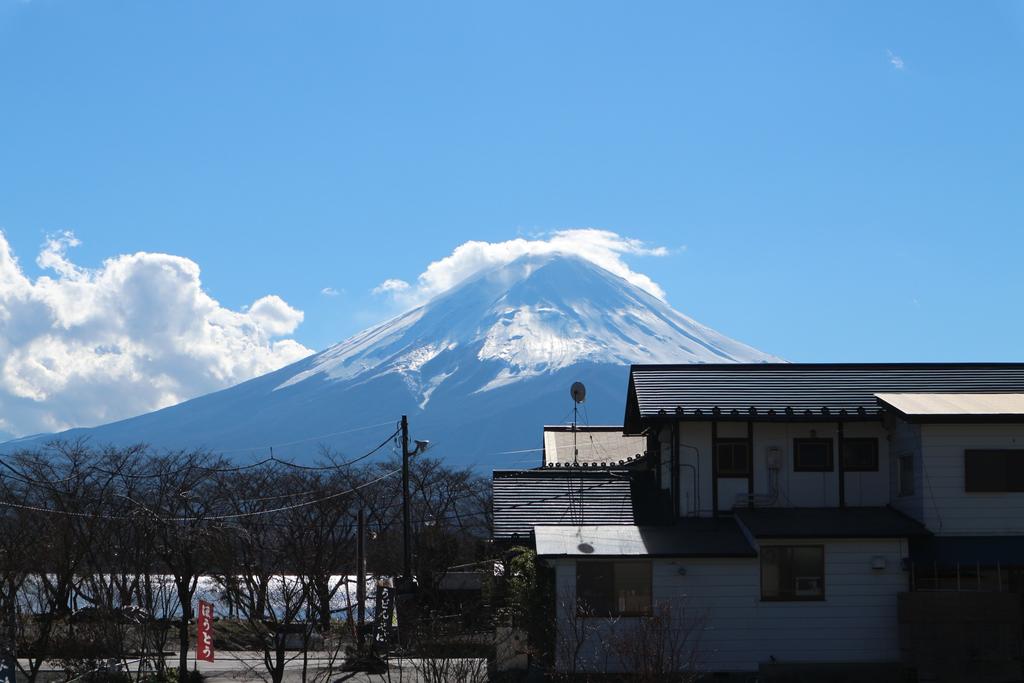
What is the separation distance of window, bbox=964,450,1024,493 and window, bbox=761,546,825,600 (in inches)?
Result: 145

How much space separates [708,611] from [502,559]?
528 cm

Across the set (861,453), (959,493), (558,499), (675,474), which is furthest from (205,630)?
(959,493)

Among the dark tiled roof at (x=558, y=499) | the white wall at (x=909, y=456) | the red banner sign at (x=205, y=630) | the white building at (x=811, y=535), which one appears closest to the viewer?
the red banner sign at (x=205, y=630)

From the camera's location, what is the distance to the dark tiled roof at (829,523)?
86.2ft

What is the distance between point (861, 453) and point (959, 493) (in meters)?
2.71

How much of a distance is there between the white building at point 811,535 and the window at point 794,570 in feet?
0.10

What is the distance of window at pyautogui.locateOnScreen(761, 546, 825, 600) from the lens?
86.8 feet

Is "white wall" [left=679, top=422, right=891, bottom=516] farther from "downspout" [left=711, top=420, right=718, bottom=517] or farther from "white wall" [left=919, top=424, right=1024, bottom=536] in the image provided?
"white wall" [left=919, top=424, right=1024, bottom=536]

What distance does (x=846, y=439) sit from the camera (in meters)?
28.8

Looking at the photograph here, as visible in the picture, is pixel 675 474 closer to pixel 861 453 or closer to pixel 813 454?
pixel 813 454

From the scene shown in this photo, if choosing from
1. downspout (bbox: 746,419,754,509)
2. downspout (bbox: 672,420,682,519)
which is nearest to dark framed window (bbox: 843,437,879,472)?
downspout (bbox: 746,419,754,509)

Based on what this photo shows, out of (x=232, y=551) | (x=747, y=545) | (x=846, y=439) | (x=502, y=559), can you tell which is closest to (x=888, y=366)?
(x=846, y=439)

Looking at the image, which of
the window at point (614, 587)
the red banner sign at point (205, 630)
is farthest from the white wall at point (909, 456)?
the red banner sign at point (205, 630)

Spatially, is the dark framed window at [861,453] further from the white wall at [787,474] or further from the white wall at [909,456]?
the white wall at [909,456]
